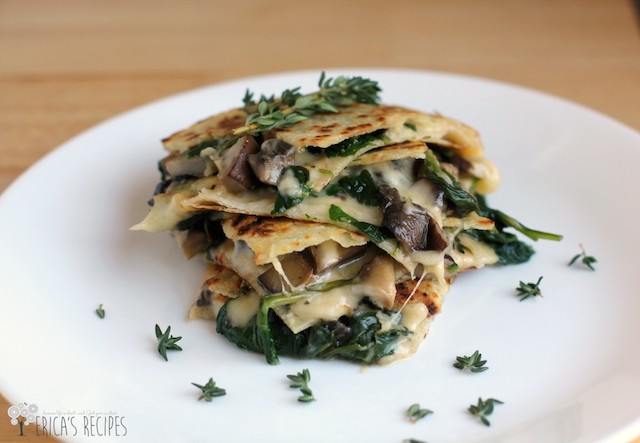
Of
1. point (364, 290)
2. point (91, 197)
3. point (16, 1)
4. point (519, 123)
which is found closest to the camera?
point (364, 290)

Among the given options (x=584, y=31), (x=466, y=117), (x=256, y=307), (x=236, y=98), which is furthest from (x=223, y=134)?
(x=584, y=31)

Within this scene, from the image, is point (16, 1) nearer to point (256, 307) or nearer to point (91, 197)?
point (91, 197)

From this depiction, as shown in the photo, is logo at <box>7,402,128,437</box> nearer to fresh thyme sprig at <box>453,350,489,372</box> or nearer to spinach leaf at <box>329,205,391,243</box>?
spinach leaf at <box>329,205,391,243</box>

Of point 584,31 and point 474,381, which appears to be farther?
point 584,31

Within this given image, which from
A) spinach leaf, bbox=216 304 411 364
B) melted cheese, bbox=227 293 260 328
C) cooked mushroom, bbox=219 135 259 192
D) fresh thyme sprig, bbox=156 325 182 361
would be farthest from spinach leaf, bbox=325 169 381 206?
fresh thyme sprig, bbox=156 325 182 361

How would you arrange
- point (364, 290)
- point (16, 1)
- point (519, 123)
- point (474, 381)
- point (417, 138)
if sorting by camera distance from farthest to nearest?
point (16, 1)
point (519, 123)
point (417, 138)
point (364, 290)
point (474, 381)

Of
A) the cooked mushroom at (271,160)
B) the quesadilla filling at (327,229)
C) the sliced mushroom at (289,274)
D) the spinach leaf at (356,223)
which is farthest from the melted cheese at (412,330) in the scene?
the cooked mushroom at (271,160)
